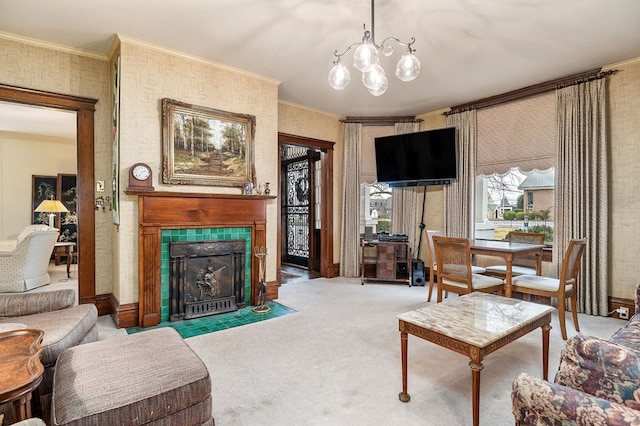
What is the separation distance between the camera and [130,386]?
1370 millimetres

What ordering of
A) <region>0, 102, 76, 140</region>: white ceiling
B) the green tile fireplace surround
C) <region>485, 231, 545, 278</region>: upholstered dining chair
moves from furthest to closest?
<region>0, 102, 76, 140</region>: white ceiling → <region>485, 231, 545, 278</region>: upholstered dining chair → the green tile fireplace surround

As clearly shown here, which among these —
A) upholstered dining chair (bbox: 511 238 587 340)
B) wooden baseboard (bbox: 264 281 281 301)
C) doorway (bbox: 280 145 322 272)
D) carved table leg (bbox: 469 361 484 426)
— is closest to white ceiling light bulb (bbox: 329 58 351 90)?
carved table leg (bbox: 469 361 484 426)

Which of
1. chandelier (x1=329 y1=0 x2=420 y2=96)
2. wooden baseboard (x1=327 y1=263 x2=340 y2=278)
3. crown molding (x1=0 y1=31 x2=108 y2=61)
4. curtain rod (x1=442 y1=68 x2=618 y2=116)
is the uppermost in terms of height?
crown molding (x1=0 y1=31 x2=108 y2=61)

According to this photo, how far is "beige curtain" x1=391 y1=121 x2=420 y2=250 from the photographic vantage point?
5633 millimetres

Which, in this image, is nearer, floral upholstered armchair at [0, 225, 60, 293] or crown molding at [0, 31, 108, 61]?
crown molding at [0, 31, 108, 61]

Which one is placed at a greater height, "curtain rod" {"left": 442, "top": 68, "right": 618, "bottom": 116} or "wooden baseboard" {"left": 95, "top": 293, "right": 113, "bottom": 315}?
"curtain rod" {"left": 442, "top": 68, "right": 618, "bottom": 116}

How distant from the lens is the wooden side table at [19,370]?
3.73 ft

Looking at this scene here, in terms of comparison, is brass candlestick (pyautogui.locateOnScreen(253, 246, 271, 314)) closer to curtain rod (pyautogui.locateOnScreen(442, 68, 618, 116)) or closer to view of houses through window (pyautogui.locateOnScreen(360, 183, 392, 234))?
view of houses through window (pyautogui.locateOnScreen(360, 183, 392, 234))

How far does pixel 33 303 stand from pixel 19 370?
137 cm

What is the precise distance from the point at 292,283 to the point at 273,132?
241 cm

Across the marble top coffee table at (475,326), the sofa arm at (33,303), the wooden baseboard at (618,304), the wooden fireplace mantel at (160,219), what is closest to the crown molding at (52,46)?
the wooden fireplace mantel at (160,219)

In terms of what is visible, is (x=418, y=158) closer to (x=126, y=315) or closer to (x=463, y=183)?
(x=463, y=183)

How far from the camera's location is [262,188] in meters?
4.14

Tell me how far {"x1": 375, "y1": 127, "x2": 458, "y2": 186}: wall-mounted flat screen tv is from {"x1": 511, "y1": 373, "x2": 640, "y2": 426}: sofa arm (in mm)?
4310
